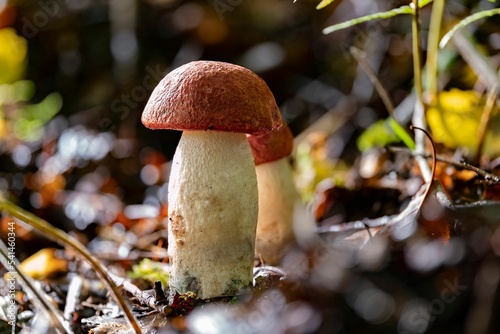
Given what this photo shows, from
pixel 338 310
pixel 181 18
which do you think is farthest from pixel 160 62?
pixel 338 310

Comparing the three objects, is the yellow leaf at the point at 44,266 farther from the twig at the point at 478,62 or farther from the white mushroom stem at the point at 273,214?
the twig at the point at 478,62

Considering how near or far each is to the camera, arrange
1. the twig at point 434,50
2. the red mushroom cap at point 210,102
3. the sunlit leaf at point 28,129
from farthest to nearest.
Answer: the sunlit leaf at point 28,129 < the twig at point 434,50 < the red mushroom cap at point 210,102

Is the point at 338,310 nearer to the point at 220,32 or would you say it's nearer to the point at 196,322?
the point at 196,322

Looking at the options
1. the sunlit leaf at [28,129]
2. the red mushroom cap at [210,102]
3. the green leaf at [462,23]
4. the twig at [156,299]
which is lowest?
the sunlit leaf at [28,129]

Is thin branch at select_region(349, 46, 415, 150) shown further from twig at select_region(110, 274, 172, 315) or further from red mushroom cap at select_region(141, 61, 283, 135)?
twig at select_region(110, 274, 172, 315)

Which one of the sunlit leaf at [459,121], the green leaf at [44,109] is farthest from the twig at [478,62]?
the green leaf at [44,109]

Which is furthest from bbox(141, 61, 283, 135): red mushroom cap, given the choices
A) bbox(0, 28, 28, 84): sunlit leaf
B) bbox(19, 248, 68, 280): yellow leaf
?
bbox(0, 28, 28, 84): sunlit leaf
